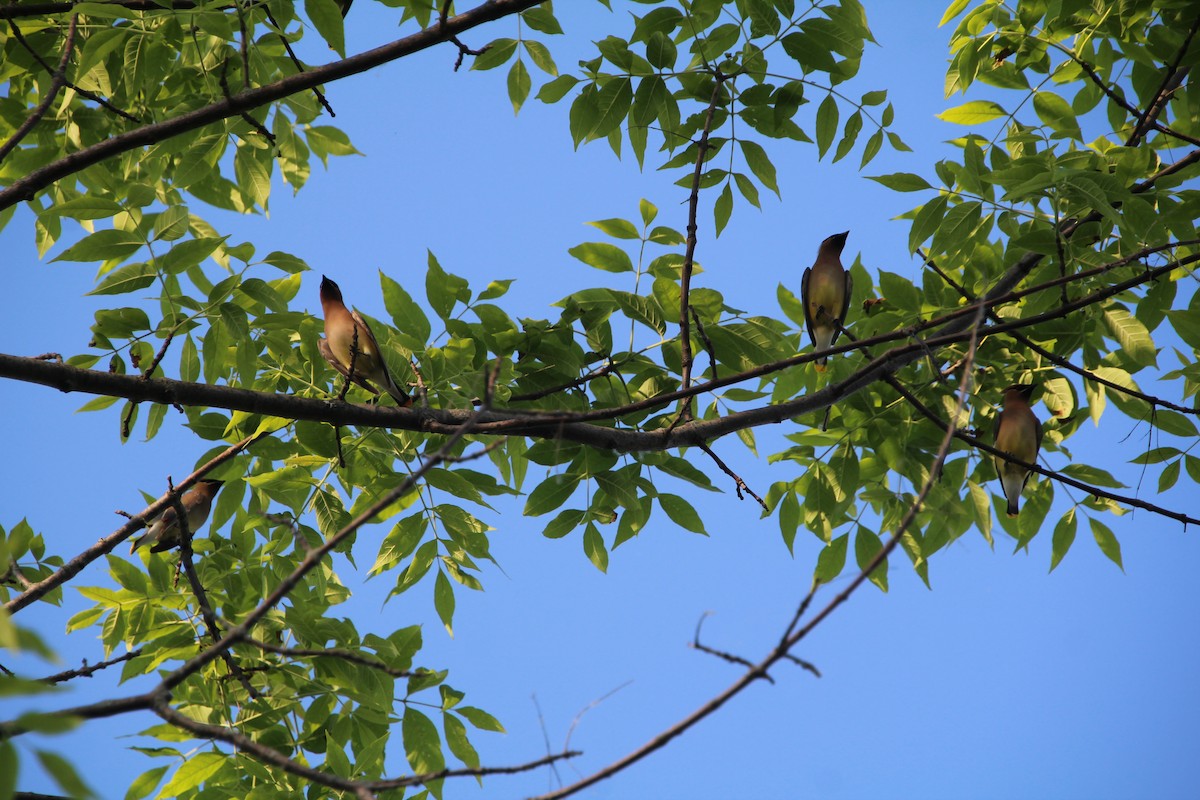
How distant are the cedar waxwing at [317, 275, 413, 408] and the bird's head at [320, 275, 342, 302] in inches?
30.2

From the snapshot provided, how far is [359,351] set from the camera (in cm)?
344

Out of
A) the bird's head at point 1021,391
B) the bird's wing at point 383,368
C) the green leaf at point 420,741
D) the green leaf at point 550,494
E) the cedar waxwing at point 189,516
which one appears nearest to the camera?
the bird's wing at point 383,368

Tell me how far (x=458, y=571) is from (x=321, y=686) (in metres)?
0.83

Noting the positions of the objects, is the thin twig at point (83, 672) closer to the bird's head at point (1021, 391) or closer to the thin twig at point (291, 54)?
the thin twig at point (291, 54)

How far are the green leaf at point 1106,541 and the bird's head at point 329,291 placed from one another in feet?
12.9

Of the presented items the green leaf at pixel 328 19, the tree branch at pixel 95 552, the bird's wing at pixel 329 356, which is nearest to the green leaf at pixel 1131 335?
the bird's wing at pixel 329 356

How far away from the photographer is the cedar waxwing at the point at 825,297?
461cm

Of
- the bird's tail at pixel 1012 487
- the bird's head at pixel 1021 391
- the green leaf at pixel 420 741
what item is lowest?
the green leaf at pixel 420 741

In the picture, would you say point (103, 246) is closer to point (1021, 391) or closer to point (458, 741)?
point (458, 741)

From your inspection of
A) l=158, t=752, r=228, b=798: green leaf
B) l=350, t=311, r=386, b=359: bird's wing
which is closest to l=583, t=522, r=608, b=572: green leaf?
l=350, t=311, r=386, b=359: bird's wing

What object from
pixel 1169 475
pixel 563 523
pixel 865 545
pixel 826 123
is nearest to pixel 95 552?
pixel 563 523

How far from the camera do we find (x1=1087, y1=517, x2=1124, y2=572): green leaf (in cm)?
429

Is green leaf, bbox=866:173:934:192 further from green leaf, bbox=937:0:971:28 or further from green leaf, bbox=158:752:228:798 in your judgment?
green leaf, bbox=158:752:228:798

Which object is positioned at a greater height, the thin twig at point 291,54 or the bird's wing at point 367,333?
the thin twig at point 291,54
